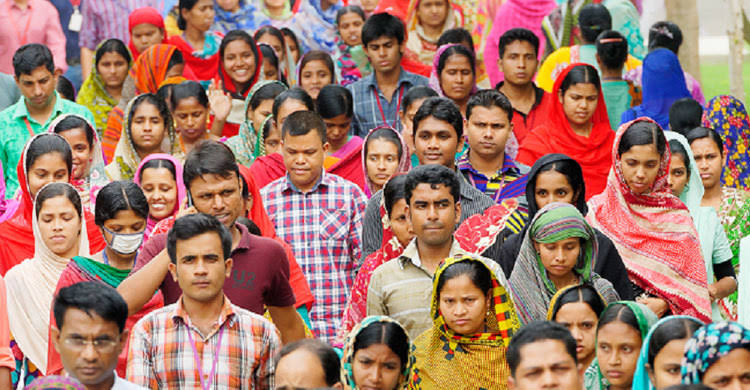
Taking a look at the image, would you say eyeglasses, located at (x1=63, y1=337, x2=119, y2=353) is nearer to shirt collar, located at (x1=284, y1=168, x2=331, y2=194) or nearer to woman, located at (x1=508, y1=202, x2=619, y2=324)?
woman, located at (x1=508, y1=202, x2=619, y2=324)

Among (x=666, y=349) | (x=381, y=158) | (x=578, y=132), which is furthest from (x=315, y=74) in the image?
(x=666, y=349)

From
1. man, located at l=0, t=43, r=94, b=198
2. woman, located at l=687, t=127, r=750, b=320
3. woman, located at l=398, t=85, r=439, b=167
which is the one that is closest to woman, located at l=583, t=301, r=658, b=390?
woman, located at l=687, t=127, r=750, b=320

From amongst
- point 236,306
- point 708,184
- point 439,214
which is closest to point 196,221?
point 236,306

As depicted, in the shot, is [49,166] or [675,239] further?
[49,166]

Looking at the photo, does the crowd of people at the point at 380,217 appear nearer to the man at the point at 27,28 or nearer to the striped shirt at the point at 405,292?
the striped shirt at the point at 405,292

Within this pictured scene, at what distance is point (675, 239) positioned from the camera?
26.8ft

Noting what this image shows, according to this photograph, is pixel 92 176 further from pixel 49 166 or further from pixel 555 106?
pixel 555 106

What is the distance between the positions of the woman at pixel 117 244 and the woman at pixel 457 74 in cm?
351

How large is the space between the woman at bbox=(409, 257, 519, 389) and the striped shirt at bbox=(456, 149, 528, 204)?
2.08 metres

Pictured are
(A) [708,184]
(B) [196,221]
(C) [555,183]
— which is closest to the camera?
(B) [196,221]

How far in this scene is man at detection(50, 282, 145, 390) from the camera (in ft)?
19.2

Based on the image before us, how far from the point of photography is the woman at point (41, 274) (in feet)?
25.3

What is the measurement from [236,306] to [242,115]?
5.13 m

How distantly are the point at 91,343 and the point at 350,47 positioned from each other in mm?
7600
